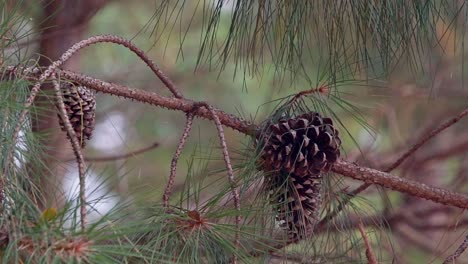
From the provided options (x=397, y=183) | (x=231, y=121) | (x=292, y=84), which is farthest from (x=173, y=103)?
(x=292, y=84)

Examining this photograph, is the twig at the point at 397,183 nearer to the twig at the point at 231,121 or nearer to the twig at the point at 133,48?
the twig at the point at 231,121

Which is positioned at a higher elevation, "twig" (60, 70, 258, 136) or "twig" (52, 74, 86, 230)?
"twig" (60, 70, 258, 136)

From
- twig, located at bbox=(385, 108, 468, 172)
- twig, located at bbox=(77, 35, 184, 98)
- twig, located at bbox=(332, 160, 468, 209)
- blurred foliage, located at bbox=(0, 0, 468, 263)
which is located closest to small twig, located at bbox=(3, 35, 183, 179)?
twig, located at bbox=(77, 35, 184, 98)

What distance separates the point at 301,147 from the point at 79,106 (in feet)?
0.89

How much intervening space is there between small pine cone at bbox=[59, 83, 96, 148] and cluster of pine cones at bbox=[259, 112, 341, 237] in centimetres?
22

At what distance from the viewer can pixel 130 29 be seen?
9.01 ft

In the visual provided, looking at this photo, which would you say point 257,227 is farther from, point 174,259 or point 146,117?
point 146,117

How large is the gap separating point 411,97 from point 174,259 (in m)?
1.68

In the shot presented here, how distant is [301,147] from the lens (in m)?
1.04

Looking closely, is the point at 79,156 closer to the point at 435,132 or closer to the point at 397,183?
the point at 397,183

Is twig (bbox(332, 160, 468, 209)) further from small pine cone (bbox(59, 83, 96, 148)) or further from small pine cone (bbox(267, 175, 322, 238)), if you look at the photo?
small pine cone (bbox(59, 83, 96, 148))

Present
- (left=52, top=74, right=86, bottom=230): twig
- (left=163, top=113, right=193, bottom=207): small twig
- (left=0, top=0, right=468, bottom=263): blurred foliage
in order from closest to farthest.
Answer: (left=52, top=74, right=86, bottom=230): twig, (left=163, top=113, right=193, bottom=207): small twig, (left=0, top=0, right=468, bottom=263): blurred foliage

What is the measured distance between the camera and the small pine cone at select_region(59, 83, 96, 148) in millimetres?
1046

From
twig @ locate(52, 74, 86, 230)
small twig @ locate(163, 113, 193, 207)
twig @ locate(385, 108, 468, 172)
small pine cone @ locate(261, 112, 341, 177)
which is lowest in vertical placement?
twig @ locate(52, 74, 86, 230)
